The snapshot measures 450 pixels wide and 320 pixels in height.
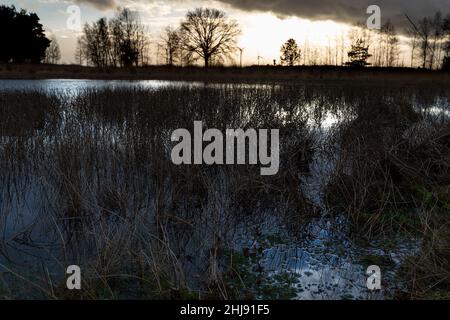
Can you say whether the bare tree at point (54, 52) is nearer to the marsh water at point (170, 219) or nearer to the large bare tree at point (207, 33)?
the large bare tree at point (207, 33)

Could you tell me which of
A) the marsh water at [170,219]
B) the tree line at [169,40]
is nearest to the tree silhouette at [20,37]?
the tree line at [169,40]

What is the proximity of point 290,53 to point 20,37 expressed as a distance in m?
35.4

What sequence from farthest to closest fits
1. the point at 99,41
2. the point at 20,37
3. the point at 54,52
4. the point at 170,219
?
1. the point at 54,52
2. the point at 99,41
3. the point at 20,37
4. the point at 170,219

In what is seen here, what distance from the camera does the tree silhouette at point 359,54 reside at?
4353 cm

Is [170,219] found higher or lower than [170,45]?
lower

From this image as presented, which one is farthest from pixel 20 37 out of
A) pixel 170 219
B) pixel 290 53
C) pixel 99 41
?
pixel 170 219

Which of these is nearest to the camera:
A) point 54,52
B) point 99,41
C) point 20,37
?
point 20,37

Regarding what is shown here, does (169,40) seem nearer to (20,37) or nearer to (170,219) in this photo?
(20,37)

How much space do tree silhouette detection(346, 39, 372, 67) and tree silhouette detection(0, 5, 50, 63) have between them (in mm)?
37337

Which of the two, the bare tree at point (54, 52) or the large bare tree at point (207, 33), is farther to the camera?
the bare tree at point (54, 52)

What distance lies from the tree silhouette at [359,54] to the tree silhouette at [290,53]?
10009mm

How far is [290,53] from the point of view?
52844 millimetres

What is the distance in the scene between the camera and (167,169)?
4.71 m
